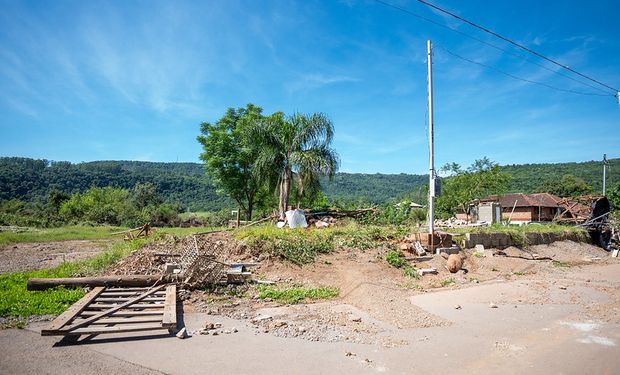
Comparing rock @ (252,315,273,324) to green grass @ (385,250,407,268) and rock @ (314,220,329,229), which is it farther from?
rock @ (314,220,329,229)

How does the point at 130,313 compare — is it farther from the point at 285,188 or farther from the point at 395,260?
the point at 285,188

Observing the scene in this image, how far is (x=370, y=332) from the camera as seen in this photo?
5.45 metres

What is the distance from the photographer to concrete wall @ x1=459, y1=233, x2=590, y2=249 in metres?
12.8

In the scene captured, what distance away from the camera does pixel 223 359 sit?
449 cm

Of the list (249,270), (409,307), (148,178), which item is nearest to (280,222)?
(249,270)

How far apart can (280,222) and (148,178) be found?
87.0 meters

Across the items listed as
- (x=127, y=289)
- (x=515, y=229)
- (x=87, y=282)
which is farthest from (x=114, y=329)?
(x=515, y=229)

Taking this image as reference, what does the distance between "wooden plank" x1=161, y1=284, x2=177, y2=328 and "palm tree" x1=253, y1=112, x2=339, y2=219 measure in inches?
334

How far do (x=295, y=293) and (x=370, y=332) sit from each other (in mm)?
2641

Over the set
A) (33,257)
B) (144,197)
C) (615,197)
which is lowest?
(33,257)

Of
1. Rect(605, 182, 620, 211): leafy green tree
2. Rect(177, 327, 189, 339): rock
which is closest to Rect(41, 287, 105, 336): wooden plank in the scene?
Rect(177, 327, 189, 339): rock

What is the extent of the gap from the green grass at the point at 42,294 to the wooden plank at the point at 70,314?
0.45 metres

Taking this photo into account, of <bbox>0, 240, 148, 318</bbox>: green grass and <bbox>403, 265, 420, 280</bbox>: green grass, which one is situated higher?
<bbox>403, 265, 420, 280</bbox>: green grass

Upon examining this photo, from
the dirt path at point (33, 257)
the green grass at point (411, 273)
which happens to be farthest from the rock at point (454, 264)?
the dirt path at point (33, 257)
